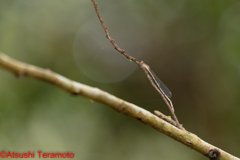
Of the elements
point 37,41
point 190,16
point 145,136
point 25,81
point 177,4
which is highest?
point 177,4

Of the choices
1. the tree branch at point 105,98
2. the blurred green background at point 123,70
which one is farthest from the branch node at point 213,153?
the blurred green background at point 123,70

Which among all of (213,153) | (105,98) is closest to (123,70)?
(213,153)

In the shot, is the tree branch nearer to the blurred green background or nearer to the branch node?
the branch node

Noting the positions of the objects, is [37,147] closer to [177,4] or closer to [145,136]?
[145,136]

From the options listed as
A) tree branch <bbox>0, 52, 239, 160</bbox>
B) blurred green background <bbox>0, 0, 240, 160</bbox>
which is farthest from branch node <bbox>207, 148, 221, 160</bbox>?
blurred green background <bbox>0, 0, 240, 160</bbox>

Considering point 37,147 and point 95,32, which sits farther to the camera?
point 95,32

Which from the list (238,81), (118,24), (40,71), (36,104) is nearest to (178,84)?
(238,81)
